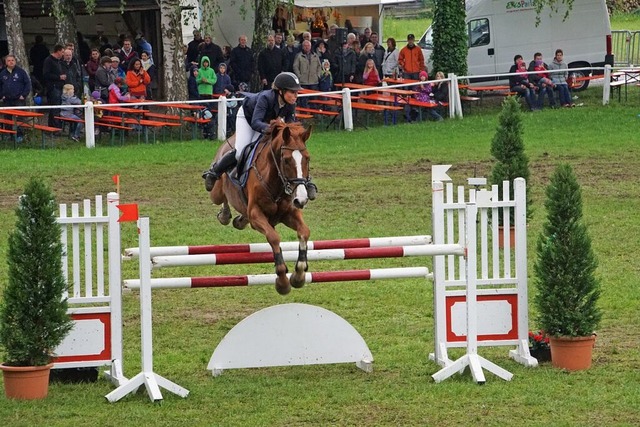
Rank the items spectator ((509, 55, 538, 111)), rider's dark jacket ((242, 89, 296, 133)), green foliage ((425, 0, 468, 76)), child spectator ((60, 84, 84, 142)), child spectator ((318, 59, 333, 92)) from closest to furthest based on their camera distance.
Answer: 1. rider's dark jacket ((242, 89, 296, 133))
2. child spectator ((60, 84, 84, 142))
3. spectator ((509, 55, 538, 111))
4. child spectator ((318, 59, 333, 92))
5. green foliage ((425, 0, 468, 76))

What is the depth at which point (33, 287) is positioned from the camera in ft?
30.3

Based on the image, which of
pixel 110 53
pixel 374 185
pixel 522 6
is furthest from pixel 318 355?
pixel 522 6

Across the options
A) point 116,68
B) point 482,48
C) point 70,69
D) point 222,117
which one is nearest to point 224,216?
point 222,117

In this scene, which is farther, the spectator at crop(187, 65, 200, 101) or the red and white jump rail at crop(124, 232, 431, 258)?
the spectator at crop(187, 65, 200, 101)

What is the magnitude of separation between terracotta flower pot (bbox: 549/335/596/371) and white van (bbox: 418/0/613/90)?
21131 mm

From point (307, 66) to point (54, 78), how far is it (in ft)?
17.6

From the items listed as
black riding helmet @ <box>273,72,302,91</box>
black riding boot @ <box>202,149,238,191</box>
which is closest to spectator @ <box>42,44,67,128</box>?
black riding boot @ <box>202,149,238,191</box>

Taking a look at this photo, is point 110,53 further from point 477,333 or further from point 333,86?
point 477,333

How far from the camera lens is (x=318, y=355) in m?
10.2

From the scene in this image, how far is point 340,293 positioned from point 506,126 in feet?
11.4

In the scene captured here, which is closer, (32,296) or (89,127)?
(32,296)

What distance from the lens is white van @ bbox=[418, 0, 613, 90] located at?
30.8m

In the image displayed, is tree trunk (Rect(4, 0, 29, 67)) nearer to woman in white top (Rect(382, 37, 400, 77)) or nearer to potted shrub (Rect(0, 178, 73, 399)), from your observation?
woman in white top (Rect(382, 37, 400, 77))

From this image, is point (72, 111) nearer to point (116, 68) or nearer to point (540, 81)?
point (116, 68)
